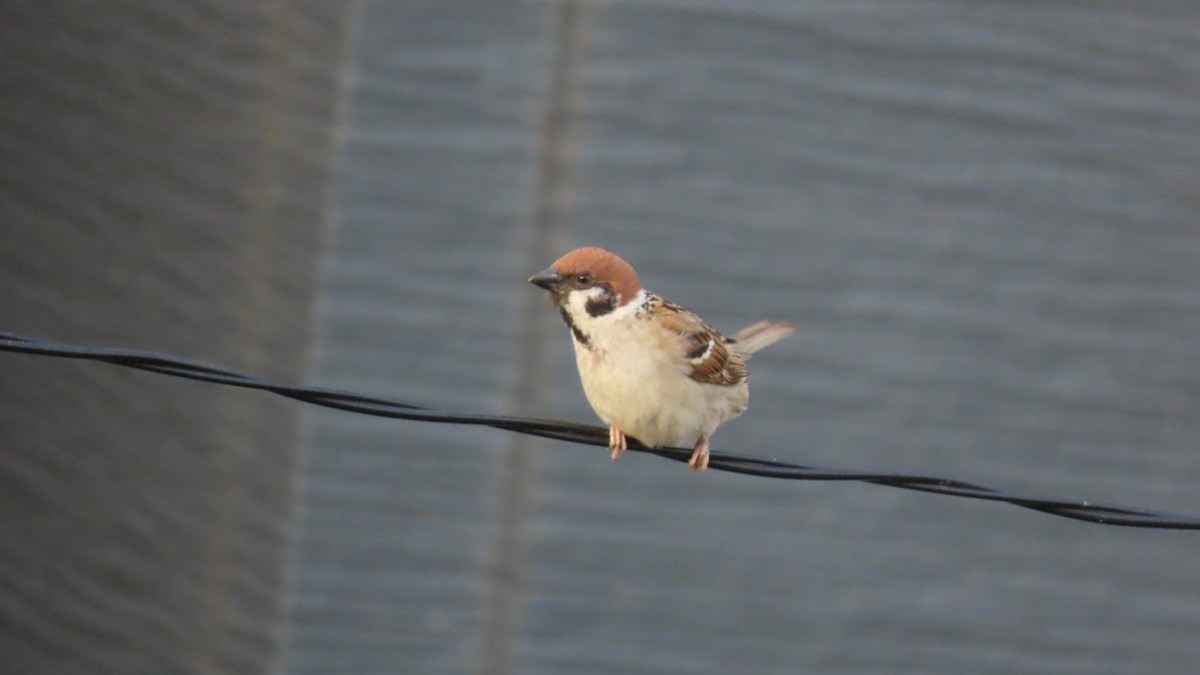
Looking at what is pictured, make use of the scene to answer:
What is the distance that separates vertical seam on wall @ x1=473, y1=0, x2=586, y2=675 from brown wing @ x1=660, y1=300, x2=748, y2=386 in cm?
172

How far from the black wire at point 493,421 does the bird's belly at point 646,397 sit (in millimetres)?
707

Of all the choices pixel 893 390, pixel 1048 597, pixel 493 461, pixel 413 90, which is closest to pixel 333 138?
pixel 413 90

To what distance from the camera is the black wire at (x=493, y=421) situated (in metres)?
2.58

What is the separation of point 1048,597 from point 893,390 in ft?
3.41

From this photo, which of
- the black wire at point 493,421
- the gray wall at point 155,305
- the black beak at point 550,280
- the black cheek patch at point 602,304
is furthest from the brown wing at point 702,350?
the gray wall at point 155,305

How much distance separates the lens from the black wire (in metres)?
2.58

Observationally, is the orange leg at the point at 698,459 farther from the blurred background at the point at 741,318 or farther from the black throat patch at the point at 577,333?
the blurred background at the point at 741,318

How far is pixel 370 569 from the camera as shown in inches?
221

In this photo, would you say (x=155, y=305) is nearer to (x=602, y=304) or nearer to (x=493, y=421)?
(x=602, y=304)

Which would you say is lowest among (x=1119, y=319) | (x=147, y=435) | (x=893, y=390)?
(x=147, y=435)

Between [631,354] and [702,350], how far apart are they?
0.26 meters

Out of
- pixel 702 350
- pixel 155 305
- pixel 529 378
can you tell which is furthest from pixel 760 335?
pixel 155 305

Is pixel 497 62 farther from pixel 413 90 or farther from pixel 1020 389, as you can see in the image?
pixel 1020 389

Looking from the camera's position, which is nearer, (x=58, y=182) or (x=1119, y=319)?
(x=1119, y=319)
